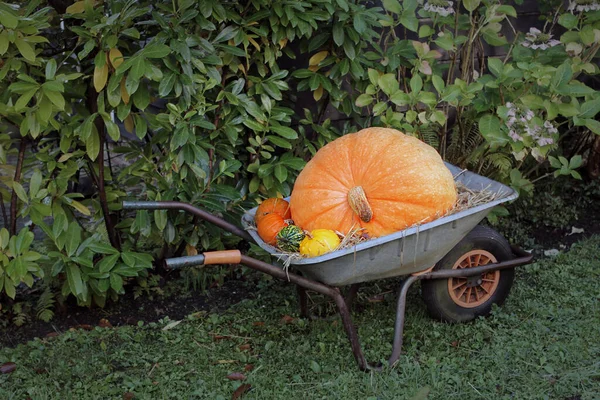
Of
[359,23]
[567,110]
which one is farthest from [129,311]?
[567,110]

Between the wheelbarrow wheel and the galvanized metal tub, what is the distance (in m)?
0.23

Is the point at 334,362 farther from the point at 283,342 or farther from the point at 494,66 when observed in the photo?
the point at 494,66

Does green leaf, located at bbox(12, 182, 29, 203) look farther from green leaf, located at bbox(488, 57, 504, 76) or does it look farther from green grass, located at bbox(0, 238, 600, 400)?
green leaf, located at bbox(488, 57, 504, 76)

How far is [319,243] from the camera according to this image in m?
2.79

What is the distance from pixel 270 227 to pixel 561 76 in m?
1.81

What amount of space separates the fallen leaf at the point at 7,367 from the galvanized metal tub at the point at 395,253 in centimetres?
125

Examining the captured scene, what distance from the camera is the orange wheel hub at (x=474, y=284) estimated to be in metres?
3.37

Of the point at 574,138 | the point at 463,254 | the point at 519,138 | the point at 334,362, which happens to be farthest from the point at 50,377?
the point at 574,138

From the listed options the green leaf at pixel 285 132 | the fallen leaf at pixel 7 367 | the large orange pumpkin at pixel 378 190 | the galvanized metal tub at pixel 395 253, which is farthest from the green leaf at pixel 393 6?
the fallen leaf at pixel 7 367

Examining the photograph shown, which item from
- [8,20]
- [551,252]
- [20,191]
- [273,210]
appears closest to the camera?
[8,20]

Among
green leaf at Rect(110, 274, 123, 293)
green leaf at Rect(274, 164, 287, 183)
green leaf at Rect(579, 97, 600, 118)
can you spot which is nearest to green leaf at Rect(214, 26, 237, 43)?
green leaf at Rect(274, 164, 287, 183)

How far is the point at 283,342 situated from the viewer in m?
3.40

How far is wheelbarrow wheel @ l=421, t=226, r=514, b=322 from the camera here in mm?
3324

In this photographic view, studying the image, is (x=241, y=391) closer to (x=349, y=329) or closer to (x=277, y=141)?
(x=349, y=329)
